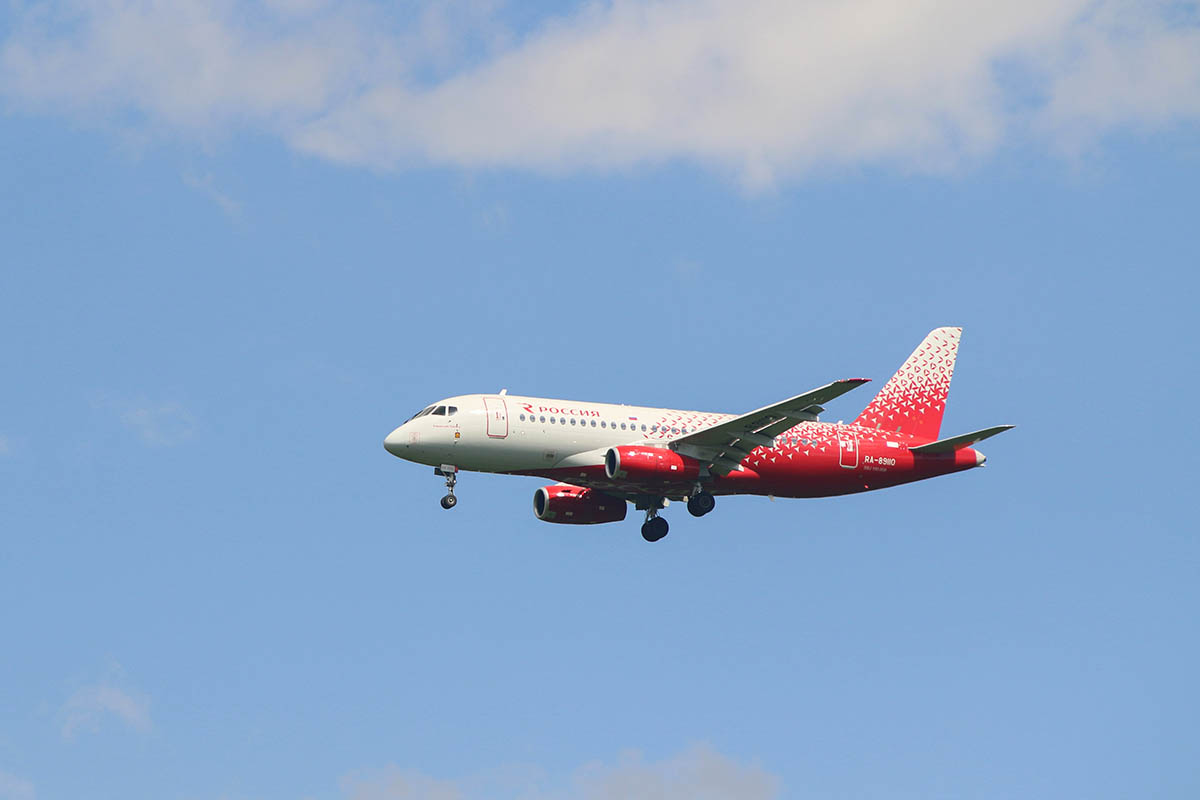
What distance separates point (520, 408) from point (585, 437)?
2.67 metres

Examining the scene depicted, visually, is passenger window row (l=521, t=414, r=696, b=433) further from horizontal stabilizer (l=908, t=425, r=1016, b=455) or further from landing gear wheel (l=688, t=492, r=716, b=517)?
horizontal stabilizer (l=908, t=425, r=1016, b=455)

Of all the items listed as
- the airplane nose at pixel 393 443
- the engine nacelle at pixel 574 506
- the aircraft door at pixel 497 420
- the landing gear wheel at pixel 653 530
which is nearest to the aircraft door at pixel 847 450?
the landing gear wheel at pixel 653 530

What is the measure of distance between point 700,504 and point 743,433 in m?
3.50

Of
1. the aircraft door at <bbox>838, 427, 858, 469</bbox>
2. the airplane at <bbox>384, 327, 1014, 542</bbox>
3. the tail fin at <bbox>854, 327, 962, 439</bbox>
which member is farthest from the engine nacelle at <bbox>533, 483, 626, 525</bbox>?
the tail fin at <bbox>854, 327, 962, 439</bbox>

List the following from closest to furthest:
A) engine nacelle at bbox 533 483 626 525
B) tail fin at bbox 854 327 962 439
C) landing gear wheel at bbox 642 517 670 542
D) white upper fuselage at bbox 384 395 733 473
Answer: white upper fuselage at bbox 384 395 733 473 < landing gear wheel at bbox 642 517 670 542 < engine nacelle at bbox 533 483 626 525 < tail fin at bbox 854 327 962 439

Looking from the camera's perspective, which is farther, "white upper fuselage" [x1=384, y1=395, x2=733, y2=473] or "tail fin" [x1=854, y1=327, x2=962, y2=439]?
"tail fin" [x1=854, y1=327, x2=962, y2=439]

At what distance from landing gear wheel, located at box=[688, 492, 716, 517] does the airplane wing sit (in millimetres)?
1134

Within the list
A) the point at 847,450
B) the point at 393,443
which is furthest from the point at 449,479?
the point at 847,450

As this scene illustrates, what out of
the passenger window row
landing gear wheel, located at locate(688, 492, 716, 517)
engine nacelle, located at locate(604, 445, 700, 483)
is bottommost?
landing gear wheel, located at locate(688, 492, 716, 517)

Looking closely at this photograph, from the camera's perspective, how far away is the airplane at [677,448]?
59.2 m

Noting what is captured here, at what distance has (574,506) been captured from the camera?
6588 centimetres

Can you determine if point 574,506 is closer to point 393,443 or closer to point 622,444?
point 622,444

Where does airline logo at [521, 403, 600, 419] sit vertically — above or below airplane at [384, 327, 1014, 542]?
above

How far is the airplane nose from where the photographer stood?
195 ft
